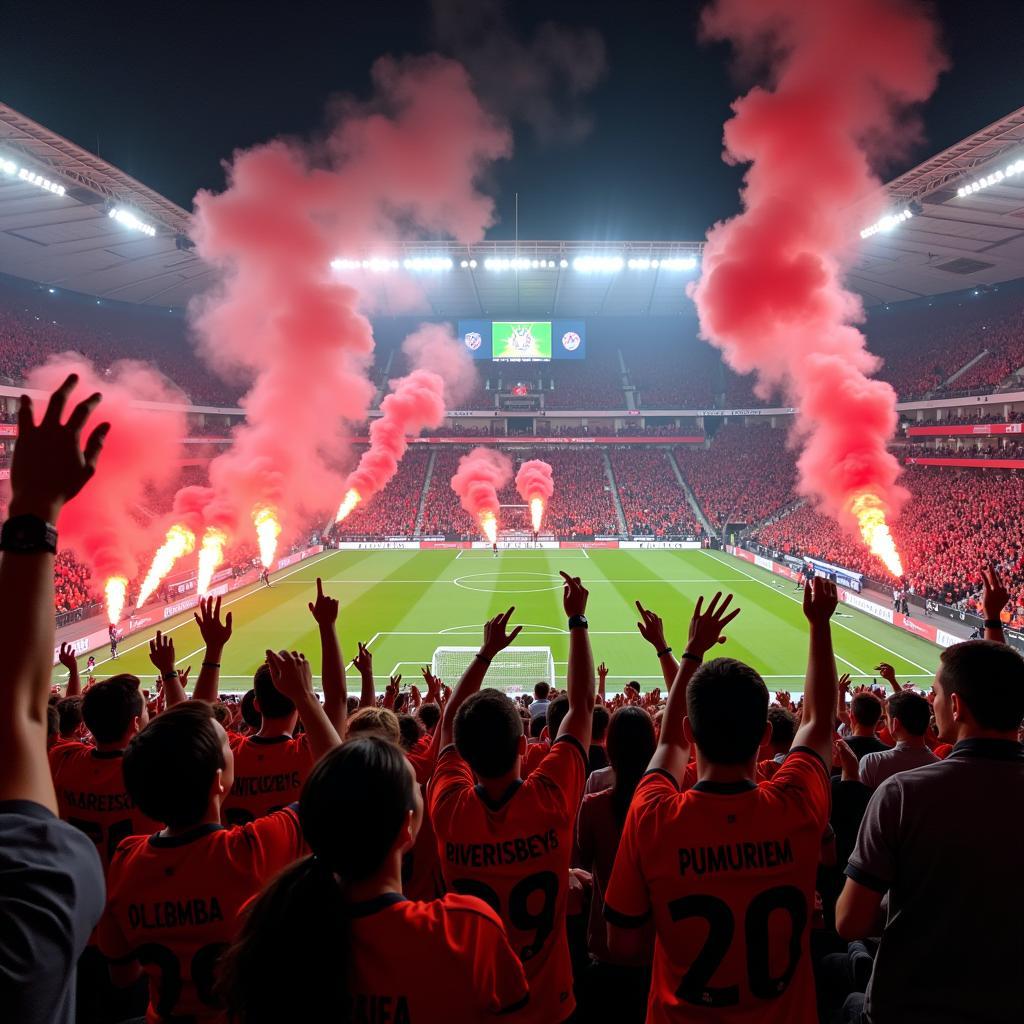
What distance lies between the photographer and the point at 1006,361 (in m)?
40.7

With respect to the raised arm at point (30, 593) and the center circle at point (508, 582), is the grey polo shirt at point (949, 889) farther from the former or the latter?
the center circle at point (508, 582)

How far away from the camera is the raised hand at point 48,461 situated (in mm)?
1889

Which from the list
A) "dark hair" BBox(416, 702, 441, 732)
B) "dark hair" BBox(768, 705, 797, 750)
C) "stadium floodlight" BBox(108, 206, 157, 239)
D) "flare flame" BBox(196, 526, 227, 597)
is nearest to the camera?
"dark hair" BBox(768, 705, 797, 750)

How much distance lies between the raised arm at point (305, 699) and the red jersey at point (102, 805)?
5.17 feet

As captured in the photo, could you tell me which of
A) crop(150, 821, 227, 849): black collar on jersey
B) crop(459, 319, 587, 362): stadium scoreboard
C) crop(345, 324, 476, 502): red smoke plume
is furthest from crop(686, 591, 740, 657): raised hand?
crop(459, 319, 587, 362): stadium scoreboard

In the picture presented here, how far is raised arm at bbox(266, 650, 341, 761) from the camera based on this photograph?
10.9ft

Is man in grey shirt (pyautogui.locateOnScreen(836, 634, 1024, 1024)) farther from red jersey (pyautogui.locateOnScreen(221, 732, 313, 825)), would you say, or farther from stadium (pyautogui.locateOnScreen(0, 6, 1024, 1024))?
red jersey (pyautogui.locateOnScreen(221, 732, 313, 825))

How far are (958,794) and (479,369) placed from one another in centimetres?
7105

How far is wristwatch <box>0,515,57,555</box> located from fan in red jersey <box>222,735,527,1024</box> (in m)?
1.02

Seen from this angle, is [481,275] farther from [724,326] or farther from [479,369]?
[724,326]

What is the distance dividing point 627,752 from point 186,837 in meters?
2.50

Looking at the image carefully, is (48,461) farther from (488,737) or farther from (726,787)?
(726,787)

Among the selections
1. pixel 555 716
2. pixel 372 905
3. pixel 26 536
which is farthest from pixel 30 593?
pixel 555 716

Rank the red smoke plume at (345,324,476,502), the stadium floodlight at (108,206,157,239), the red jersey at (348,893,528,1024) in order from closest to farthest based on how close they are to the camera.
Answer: the red jersey at (348,893,528,1024) → the stadium floodlight at (108,206,157,239) → the red smoke plume at (345,324,476,502)
